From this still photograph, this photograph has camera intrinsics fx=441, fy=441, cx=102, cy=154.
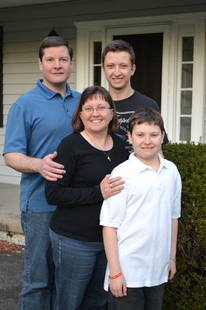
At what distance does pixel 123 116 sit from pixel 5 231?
306 cm

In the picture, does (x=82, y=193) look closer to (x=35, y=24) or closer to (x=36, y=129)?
(x=36, y=129)

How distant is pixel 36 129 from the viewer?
→ 2594 mm

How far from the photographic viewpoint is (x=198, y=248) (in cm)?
269

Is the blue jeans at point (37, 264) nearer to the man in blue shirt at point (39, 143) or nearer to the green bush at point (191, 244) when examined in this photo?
the man in blue shirt at point (39, 143)

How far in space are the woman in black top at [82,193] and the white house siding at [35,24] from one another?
13.3 ft

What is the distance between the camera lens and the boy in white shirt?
2146mm

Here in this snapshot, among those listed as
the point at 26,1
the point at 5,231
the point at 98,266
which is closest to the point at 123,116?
the point at 98,266

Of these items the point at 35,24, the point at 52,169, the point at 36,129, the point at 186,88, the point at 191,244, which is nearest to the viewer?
the point at 52,169

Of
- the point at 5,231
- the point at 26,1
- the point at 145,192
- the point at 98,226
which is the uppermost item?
the point at 26,1

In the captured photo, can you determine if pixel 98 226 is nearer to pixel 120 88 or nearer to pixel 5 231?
pixel 120 88

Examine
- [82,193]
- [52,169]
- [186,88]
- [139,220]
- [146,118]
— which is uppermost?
[186,88]

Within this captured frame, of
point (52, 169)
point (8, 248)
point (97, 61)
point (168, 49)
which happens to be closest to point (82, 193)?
point (52, 169)

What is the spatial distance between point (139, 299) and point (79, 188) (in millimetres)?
633

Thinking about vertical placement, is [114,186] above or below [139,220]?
above
